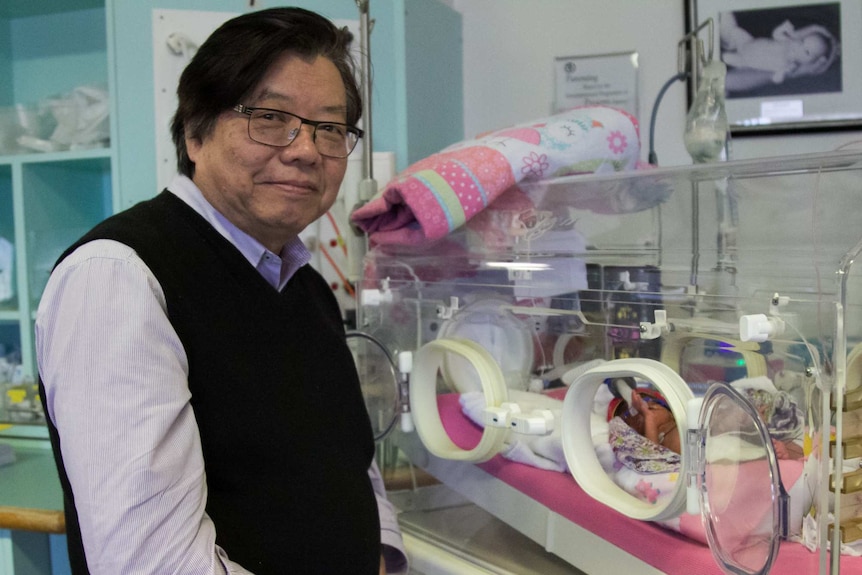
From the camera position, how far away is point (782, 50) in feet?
6.13

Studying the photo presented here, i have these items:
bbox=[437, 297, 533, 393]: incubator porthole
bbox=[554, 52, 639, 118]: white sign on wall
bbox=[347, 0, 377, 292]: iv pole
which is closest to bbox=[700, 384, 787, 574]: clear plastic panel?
bbox=[437, 297, 533, 393]: incubator porthole

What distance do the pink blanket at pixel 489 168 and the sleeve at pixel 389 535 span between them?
17.4 inches

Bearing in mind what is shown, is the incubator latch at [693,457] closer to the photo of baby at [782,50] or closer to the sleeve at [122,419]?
the sleeve at [122,419]

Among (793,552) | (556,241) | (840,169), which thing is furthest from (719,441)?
(556,241)

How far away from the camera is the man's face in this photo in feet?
3.14

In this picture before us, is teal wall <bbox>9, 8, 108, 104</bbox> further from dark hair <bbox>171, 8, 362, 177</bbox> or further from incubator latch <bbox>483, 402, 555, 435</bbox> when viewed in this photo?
incubator latch <bbox>483, 402, 555, 435</bbox>

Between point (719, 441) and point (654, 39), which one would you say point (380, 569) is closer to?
point (719, 441)

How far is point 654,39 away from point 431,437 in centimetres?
125

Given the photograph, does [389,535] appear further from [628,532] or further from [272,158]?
[272,158]

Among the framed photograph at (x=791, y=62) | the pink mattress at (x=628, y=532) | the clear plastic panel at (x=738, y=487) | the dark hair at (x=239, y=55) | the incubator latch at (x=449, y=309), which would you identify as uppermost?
the framed photograph at (x=791, y=62)

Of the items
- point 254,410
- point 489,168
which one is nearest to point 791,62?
point 489,168

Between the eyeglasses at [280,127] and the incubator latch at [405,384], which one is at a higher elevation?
the eyeglasses at [280,127]

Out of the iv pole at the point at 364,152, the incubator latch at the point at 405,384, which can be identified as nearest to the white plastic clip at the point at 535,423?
the incubator latch at the point at 405,384

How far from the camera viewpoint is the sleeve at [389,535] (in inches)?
50.4
